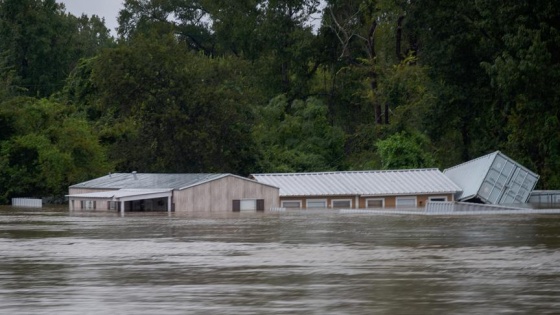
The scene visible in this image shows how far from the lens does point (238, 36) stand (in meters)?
100

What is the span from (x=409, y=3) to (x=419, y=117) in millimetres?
8248

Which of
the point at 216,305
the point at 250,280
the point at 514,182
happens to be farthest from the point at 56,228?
the point at 514,182

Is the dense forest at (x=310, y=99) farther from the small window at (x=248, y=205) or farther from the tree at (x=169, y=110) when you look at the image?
the small window at (x=248, y=205)

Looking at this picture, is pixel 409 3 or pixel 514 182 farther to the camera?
pixel 409 3

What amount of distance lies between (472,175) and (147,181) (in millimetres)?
20939

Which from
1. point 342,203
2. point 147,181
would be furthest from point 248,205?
point 342,203

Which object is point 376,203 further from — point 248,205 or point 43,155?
point 43,155

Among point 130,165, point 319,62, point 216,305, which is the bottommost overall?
point 216,305

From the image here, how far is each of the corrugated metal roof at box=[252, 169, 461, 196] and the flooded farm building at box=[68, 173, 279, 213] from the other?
230 cm

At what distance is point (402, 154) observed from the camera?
277ft

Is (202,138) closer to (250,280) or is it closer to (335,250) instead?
(335,250)

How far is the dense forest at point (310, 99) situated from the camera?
2945 inches

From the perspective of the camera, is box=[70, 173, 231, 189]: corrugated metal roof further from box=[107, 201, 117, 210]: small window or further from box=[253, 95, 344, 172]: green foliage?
box=[253, 95, 344, 172]: green foliage

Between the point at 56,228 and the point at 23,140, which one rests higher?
the point at 23,140
